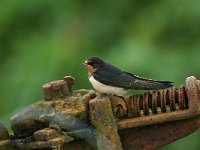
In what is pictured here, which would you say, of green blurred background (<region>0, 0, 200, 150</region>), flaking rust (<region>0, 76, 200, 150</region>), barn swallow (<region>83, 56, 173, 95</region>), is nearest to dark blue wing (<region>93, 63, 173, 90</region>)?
barn swallow (<region>83, 56, 173, 95</region>)

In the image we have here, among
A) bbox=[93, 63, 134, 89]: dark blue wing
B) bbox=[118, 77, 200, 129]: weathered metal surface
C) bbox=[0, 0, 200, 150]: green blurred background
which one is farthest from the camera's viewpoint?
bbox=[0, 0, 200, 150]: green blurred background

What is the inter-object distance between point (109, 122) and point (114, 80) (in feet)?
1.39

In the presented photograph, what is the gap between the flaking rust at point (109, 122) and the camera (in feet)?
6.37

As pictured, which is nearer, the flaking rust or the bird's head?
the flaking rust

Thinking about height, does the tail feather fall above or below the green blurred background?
above

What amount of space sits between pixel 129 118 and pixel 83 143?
0.10m

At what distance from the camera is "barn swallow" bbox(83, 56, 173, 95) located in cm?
217

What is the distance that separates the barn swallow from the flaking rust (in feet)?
0.50

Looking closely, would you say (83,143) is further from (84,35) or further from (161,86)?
(84,35)

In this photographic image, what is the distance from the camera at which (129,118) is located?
1.98 meters

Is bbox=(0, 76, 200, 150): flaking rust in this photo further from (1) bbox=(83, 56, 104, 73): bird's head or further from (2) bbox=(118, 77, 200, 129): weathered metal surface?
(1) bbox=(83, 56, 104, 73): bird's head

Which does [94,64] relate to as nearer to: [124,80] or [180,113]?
[124,80]

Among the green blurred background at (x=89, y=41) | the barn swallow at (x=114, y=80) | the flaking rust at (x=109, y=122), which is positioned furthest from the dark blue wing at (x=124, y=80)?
the green blurred background at (x=89, y=41)

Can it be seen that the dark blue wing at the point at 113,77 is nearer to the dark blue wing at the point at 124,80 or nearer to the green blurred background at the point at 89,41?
the dark blue wing at the point at 124,80
